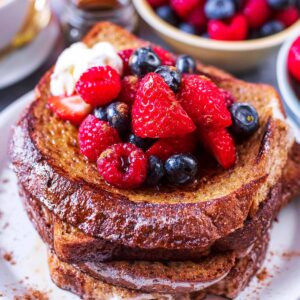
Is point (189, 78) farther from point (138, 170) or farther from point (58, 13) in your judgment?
point (58, 13)

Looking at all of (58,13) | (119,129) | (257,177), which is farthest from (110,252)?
(58,13)

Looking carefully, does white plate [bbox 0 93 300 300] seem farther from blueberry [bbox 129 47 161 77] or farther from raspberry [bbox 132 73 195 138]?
blueberry [bbox 129 47 161 77]

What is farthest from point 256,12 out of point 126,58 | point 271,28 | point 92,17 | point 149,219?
point 149,219

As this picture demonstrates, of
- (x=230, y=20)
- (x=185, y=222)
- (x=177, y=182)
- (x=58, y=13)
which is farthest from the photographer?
(x=58, y=13)

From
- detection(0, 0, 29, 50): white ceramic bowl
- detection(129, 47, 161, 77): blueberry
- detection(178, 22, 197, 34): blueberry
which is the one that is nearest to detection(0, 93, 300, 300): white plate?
detection(129, 47, 161, 77): blueberry

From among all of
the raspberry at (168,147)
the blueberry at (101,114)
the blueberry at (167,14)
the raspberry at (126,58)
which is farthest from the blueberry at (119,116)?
the blueberry at (167,14)

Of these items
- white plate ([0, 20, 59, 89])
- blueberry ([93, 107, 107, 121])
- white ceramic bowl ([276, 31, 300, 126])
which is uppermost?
blueberry ([93, 107, 107, 121])
